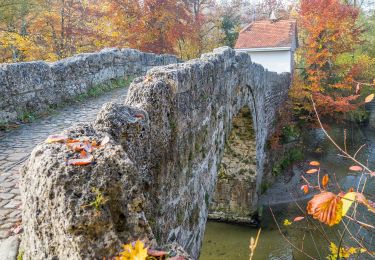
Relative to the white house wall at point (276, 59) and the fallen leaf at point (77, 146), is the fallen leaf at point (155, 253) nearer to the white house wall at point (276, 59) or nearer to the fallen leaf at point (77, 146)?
the fallen leaf at point (77, 146)

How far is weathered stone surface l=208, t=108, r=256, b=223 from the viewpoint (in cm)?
1012

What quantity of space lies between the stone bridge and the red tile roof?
1479 cm

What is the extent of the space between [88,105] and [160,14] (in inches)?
451

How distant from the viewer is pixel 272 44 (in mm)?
19906

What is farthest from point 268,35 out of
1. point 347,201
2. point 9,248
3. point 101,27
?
point 9,248

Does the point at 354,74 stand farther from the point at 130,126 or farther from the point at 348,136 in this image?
the point at 130,126

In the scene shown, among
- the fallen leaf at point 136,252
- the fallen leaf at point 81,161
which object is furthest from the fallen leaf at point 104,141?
the fallen leaf at point 136,252

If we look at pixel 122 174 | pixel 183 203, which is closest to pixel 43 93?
pixel 183 203

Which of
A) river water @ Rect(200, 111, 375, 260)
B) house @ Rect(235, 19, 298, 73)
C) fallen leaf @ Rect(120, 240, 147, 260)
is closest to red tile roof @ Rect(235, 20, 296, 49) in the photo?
house @ Rect(235, 19, 298, 73)

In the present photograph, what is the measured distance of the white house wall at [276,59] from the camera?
1958cm

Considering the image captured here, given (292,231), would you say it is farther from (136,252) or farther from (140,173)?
(136,252)

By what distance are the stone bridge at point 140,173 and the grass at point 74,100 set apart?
2.68 meters

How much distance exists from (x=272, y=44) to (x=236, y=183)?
1185 centimetres

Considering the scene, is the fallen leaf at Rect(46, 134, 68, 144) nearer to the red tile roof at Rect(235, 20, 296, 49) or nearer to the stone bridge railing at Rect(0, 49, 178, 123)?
the stone bridge railing at Rect(0, 49, 178, 123)
